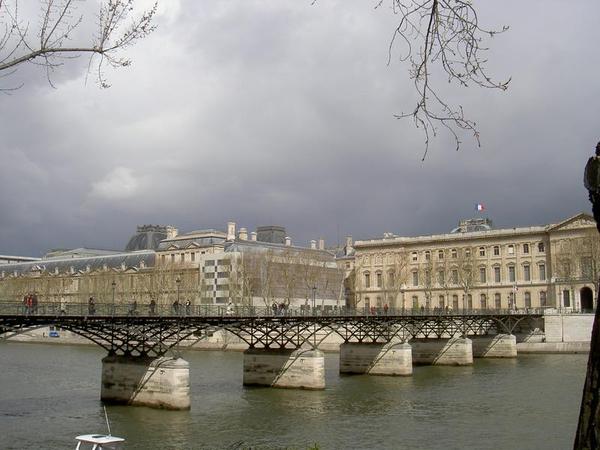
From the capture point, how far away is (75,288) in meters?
124

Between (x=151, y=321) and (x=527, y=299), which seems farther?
(x=527, y=299)

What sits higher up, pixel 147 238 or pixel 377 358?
pixel 147 238

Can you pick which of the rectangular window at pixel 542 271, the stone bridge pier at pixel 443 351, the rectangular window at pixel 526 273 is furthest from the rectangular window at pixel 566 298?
the stone bridge pier at pixel 443 351

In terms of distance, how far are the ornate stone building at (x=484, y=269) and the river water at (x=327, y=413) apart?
42766 millimetres

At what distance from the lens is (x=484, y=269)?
10338cm

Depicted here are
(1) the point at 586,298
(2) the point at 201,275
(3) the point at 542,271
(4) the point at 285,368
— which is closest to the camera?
(4) the point at 285,368

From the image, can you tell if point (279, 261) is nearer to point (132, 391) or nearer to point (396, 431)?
point (132, 391)

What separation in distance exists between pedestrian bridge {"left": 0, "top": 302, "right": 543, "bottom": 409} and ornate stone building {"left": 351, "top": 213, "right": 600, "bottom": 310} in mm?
29835

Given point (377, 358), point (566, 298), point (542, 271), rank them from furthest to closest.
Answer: point (542, 271), point (566, 298), point (377, 358)

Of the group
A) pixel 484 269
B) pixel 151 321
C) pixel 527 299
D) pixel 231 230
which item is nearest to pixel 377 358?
pixel 151 321

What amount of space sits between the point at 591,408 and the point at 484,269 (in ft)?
330

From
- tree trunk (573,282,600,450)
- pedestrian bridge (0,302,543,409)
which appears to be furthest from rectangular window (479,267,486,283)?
tree trunk (573,282,600,450)

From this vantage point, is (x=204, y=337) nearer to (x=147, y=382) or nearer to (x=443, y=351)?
(x=147, y=382)

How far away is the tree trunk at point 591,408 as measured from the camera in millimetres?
5715
